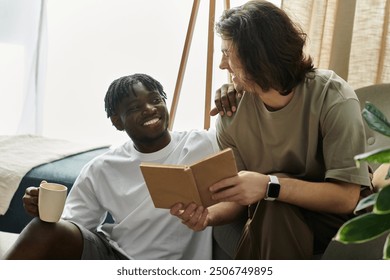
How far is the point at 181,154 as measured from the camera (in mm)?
2031

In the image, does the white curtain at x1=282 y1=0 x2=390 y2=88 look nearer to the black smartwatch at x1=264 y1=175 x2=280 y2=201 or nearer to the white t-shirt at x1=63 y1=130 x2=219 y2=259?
the white t-shirt at x1=63 y1=130 x2=219 y2=259

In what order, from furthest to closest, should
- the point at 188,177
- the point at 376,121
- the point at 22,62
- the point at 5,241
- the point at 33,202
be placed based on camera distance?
1. the point at 22,62
2. the point at 5,241
3. the point at 33,202
4. the point at 188,177
5. the point at 376,121

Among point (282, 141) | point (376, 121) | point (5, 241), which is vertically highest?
point (376, 121)

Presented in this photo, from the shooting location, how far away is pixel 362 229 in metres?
1.07

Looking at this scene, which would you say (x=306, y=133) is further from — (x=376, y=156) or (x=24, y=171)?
(x=24, y=171)

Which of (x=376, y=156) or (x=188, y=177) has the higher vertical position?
(x=376, y=156)

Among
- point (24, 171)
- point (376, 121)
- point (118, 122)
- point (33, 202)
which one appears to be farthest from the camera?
point (24, 171)

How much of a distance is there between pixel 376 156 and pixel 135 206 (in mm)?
1086

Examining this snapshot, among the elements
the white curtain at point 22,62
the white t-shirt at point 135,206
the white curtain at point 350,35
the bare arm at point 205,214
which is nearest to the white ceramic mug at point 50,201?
the white t-shirt at point 135,206

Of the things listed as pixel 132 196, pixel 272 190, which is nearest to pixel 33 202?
pixel 132 196

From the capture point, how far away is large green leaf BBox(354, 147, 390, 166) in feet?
3.42

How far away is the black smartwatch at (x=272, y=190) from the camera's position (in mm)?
1639

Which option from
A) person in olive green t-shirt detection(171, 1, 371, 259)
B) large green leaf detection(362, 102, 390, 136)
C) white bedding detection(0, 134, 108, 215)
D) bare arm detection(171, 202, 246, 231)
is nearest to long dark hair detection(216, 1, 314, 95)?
person in olive green t-shirt detection(171, 1, 371, 259)
